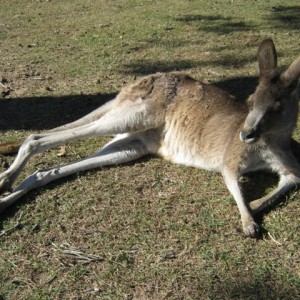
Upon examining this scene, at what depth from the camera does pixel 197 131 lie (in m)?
3.77

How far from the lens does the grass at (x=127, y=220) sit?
2.56 meters

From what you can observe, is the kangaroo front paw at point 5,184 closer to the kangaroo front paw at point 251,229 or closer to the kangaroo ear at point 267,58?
the kangaroo front paw at point 251,229

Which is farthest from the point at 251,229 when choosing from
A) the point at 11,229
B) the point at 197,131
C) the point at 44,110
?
the point at 44,110

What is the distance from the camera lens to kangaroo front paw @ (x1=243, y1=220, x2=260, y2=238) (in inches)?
112

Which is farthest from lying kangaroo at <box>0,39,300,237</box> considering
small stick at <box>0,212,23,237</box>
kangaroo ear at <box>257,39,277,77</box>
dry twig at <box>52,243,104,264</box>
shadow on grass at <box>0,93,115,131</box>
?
shadow on grass at <box>0,93,115,131</box>

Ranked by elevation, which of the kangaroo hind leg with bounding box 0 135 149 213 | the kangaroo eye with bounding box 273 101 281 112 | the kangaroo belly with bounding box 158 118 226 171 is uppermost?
the kangaroo eye with bounding box 273 101 281 112

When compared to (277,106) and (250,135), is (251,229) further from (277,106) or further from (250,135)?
(277,106)

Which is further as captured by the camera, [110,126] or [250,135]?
[110,126]

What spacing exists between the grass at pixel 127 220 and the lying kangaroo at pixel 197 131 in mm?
95

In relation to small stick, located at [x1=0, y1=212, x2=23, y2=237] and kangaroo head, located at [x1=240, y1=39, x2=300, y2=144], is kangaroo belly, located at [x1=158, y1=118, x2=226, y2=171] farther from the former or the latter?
small stick, located at [x1=0, y1=212, x2=23, y2=237]

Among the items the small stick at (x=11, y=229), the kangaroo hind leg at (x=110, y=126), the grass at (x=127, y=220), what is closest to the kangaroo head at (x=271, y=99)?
the grass at (x=127, y=220)

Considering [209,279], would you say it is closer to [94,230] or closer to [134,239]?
[134,239]

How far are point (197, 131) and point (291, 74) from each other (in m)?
0.96

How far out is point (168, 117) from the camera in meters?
3.85
